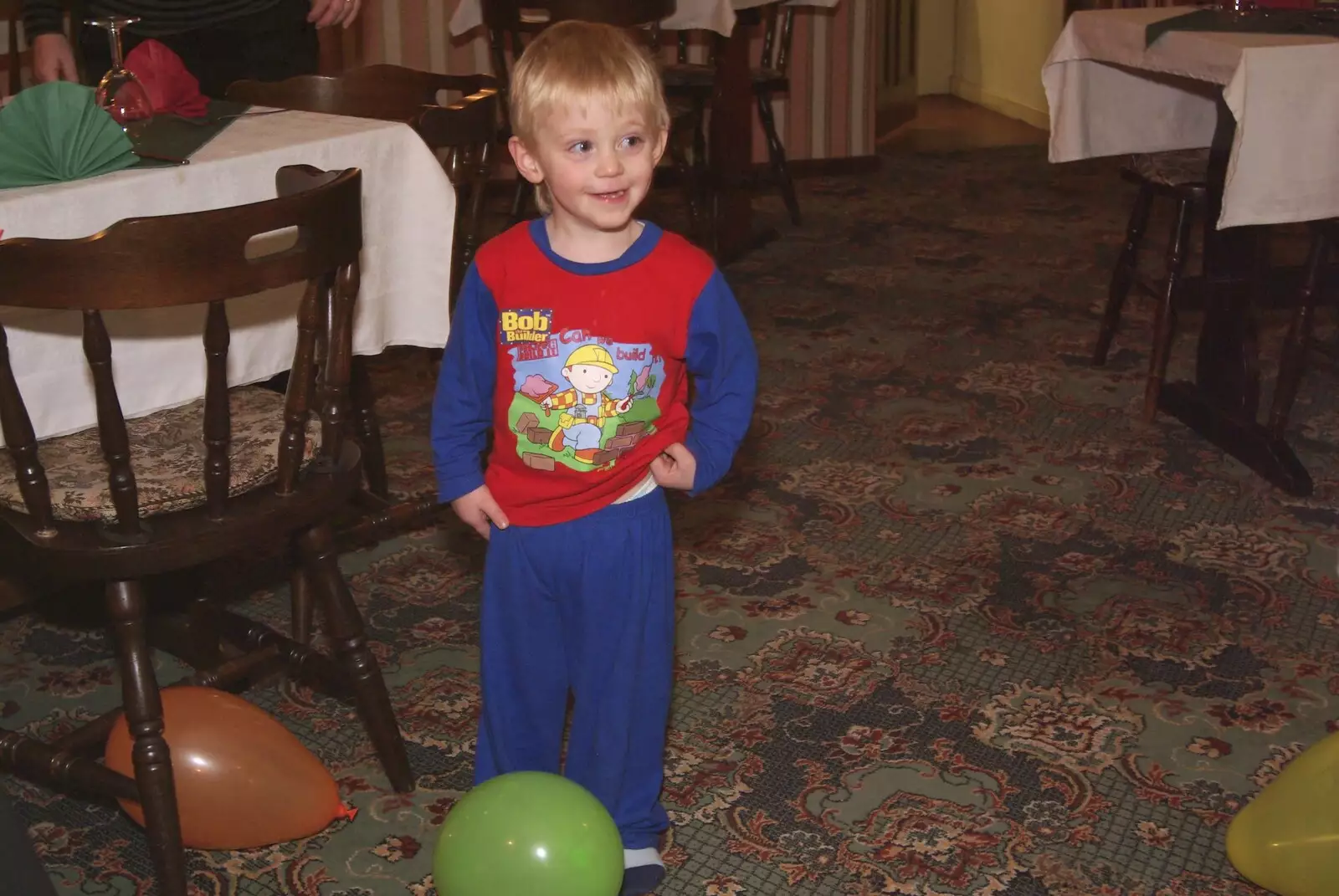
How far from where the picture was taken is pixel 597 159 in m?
1.36

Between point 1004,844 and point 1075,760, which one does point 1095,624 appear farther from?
point 1004,844

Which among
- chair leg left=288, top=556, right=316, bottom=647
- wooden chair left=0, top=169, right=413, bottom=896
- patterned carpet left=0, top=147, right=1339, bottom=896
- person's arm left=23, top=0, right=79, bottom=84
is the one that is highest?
person's arm left=23, top=0, right=79, bottom=84

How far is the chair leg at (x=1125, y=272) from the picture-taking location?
3.20 m

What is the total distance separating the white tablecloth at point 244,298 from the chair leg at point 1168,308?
1671 mm

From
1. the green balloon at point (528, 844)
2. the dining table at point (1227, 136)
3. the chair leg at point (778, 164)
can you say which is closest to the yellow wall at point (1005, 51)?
the chair leg at point (778, 164)

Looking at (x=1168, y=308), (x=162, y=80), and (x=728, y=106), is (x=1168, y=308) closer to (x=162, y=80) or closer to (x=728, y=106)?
(x=728, y=106)

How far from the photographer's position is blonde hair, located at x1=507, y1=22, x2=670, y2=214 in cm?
134

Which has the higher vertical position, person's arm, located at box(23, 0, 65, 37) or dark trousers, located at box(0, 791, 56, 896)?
person's arm, located at box(23, 0, 65, 37)

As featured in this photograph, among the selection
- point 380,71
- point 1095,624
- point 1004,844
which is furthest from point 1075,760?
point 380,71

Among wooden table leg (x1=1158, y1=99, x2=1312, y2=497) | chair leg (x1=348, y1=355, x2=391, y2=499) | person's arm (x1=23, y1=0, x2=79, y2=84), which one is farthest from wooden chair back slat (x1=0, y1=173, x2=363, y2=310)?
wooden table leg (x1=1158, y1=99, x2=1312, y2=497)

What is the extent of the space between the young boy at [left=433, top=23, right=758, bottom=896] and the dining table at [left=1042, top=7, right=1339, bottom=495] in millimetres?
1498

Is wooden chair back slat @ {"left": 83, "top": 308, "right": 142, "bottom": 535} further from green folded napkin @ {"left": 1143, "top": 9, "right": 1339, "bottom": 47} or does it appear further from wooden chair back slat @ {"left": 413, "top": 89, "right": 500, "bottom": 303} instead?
green folded napkin @ {"left": 1143, "top": 9, "right": 1339, "bottom": 47}

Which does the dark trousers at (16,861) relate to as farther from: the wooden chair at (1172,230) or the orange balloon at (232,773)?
the wooden chair at (1172,230)

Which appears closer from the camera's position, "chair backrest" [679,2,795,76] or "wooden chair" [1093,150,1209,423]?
"wooden chair" [1093,150,1209,423]
